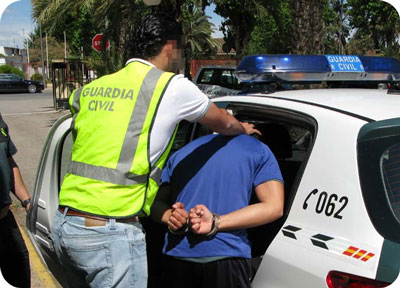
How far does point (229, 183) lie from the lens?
1.93 metres

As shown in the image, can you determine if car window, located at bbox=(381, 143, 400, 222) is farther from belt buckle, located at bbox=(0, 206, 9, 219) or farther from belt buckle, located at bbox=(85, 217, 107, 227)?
belt buckle, located at bbox=(0, 206, 9, 219)

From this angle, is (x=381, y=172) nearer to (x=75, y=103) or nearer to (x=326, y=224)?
(x=326, y=224)

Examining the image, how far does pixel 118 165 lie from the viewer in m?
1.76

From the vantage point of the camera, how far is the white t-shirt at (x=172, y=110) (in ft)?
5.88

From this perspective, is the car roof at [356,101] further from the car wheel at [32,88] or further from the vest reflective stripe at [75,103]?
the car wheel at [32,88]

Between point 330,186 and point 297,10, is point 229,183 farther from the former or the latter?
point 297,10

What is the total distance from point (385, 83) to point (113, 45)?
11774mm

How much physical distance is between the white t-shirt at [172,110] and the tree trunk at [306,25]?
17.8 ft

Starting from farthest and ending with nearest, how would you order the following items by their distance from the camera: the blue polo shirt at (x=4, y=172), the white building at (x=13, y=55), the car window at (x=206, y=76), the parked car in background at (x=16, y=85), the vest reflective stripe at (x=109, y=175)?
the white building at (x=13, y=55)
the parked car in background at (x=16, y=85)
the car window at (x=206, y=76)
the blue polo shirt at (x=4, y=172)
the vest reflective stripe at (x=109, y=175)

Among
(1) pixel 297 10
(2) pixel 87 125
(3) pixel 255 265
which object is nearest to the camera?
(2) pixel 87 125

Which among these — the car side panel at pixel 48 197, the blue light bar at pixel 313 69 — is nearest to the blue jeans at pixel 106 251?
the car side panel at pixel 48 197

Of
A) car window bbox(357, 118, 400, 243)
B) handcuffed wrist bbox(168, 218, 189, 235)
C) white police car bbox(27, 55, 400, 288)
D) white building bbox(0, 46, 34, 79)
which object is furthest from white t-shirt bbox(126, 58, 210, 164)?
white building bbox(0, 46, 34, 79)

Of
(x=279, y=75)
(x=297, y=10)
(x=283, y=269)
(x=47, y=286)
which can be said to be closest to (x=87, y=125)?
(x=283, y=269)

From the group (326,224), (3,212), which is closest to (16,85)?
(3,212)
